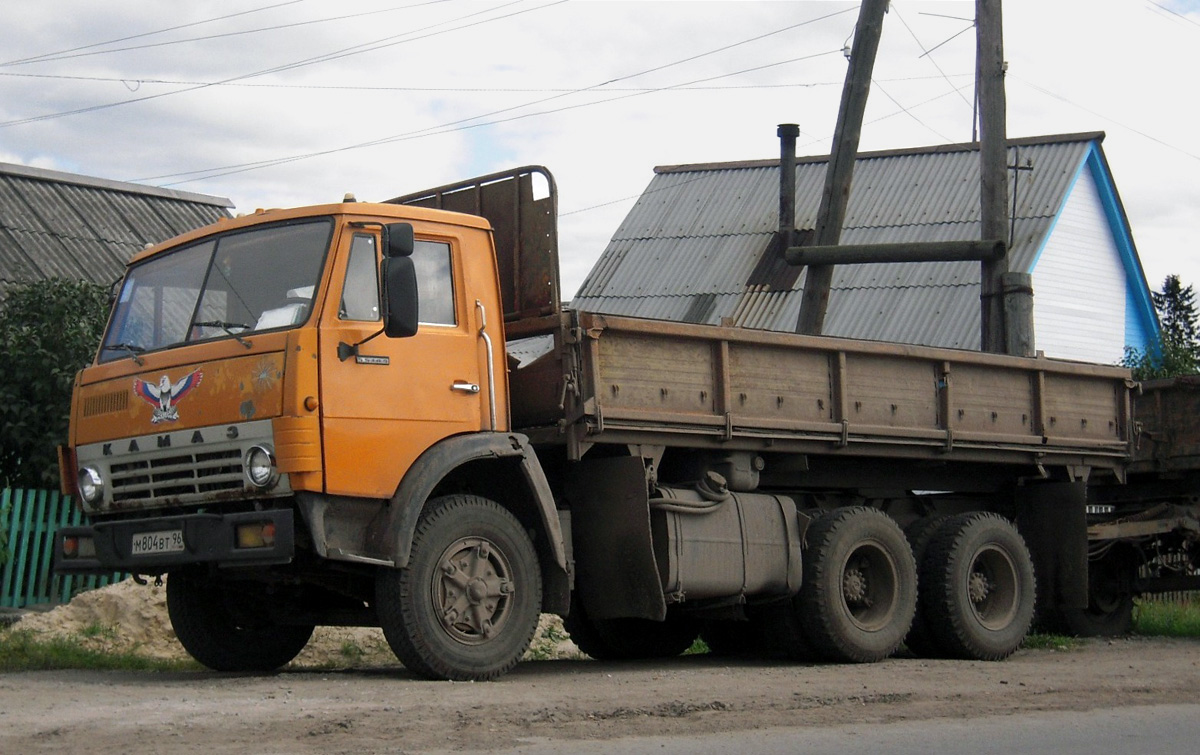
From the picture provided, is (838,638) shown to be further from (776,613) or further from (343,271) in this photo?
(343,271)

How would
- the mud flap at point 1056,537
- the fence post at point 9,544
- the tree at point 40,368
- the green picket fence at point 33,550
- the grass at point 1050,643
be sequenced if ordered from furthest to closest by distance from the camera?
the tree at point 40,368, the green picket fence at point 33,550, the fence post at point 9,544, the grass at point 1050,643, the mud flap at point 1056,537

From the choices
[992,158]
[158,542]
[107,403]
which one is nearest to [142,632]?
[107,403]

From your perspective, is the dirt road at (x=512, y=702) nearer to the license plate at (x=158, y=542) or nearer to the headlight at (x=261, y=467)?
the license plate at (x=158, y=542)

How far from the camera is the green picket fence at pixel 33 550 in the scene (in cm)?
1304

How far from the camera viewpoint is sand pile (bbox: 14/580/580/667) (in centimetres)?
1213

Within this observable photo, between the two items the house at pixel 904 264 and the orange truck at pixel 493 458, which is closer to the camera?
the orange truck at pixel 493 458

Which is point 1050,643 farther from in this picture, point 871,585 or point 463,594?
point 463,594

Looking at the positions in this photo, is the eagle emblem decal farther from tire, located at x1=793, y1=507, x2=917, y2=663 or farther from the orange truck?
tire, located at x1=793, y1=507, x2=917, y2=663

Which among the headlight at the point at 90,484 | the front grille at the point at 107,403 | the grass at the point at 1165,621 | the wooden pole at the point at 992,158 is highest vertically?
the wooden pole at the point at 992,158

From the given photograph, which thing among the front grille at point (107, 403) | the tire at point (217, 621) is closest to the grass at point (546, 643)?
the tire at point (217, 621)

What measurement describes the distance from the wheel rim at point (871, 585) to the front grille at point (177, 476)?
456 cm

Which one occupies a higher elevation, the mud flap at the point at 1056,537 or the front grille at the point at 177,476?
the front grille at the point at 177,476

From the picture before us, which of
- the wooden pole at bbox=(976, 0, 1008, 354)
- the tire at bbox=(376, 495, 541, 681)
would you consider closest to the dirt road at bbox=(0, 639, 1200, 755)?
the tire at bbox=(376, 495, 541, 681)

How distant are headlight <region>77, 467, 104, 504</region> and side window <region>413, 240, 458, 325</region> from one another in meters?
2.09
